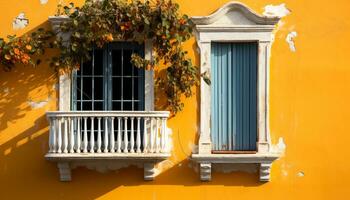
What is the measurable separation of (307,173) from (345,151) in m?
0.71

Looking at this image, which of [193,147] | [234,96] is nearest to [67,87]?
[193,147]

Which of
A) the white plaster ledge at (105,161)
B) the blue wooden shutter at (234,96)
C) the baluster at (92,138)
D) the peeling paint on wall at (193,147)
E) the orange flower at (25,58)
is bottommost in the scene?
the white plaster ledge at (105,161)

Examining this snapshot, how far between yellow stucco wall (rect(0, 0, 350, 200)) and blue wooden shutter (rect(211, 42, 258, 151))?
327mm

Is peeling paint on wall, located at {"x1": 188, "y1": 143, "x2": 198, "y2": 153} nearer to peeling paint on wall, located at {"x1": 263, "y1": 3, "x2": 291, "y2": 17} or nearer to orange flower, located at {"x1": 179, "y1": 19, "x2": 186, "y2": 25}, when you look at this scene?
orange flower, located at {"x1": 179, "y1": 19, "x2": 186, "y2": 25}

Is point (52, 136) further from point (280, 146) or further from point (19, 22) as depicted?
point (280, 146)

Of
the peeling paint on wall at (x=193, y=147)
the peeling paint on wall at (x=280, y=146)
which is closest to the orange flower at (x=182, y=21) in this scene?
the peeling paint on wall at (x=193, y=147)

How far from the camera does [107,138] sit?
10859 mm

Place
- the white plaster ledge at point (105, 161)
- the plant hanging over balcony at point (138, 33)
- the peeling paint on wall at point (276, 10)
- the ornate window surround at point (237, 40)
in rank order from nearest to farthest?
the white plaster ledge at point (105, 161)
the plant hanging over balcony at point (138, 33)
the ornate window surround at point (237, 40)
the peeling paint on wall at point (276, 10)

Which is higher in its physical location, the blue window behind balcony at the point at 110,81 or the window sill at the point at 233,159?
the blue window behind balcony at the point at 110,81

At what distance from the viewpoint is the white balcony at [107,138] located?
35.3 ft

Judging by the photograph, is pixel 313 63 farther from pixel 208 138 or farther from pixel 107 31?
pixel 107 31

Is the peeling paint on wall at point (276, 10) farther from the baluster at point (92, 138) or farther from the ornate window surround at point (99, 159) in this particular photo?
the baluster at point (92, 138)

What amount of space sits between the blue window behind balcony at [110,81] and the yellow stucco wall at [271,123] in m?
0.50

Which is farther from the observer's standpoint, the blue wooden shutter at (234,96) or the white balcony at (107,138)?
the blue wooden shutter at (234,96)
